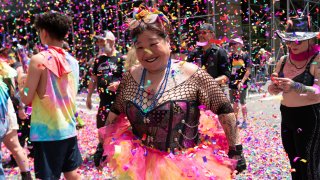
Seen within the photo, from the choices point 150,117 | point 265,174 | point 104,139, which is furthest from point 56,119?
point 265,174

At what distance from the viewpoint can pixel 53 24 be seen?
125 inches

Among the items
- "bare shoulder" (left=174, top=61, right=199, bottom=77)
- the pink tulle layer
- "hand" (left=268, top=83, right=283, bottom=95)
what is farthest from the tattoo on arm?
"hand" (left=268, top=83, right=283, bottom=95)

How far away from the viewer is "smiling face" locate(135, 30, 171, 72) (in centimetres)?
211

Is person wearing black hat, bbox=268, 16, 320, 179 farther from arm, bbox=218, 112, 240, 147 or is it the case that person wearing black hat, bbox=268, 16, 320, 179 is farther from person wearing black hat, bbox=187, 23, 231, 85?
person wearing black hat, bbox=187, 23, 231, 85

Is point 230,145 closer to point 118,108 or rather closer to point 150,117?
point 150,117

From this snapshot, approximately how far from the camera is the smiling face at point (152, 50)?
2.11 metres

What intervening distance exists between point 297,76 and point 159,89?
5.22ft

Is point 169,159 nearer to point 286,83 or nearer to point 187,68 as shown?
point 187,68

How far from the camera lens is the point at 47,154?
10.1 ft

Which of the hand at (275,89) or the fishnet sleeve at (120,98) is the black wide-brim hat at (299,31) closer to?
the hand at (275,89)

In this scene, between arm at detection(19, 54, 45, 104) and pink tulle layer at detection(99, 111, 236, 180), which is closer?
pink tulle layer at detection(99, 111, 236, 180)

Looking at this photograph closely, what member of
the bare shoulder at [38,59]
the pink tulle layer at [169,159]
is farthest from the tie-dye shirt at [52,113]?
the pink tulle layer at [169,159]

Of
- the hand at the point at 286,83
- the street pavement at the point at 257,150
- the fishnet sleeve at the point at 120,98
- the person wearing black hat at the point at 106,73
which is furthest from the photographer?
the person wearing black hat at the point at 106,73

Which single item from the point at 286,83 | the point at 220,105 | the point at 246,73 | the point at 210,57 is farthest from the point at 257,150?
the point at 220,105
